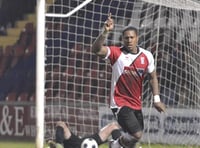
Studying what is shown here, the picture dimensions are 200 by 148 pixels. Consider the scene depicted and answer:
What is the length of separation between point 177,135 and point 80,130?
1642mm

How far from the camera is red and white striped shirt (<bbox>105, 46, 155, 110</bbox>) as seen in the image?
8.87 metres

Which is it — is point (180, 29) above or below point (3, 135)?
above

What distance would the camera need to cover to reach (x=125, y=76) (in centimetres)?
890

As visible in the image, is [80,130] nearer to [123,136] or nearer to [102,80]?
[102,80]

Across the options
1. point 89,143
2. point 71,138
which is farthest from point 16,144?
point 89,143

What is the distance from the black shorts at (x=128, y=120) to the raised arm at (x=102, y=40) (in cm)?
65

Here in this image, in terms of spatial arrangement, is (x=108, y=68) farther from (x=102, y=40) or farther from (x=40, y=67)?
(x=102, y=40)

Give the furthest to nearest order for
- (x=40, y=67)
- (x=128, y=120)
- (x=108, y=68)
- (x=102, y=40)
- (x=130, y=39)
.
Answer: (x=108, y=68), (x=40, y=67), (x=128, y=120), (x=130, y=39), (x=102, y=40)

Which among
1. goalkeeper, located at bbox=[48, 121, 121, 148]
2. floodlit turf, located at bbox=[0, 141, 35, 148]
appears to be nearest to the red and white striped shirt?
goalkeeper, located at bbox=[48, 121, 121, 148]

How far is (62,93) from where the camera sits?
13578 millimetres

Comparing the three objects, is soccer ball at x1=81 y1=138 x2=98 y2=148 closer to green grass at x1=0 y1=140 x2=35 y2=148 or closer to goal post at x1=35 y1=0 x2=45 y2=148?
goal post at x1=35 y1=0 x2=45 y2=148

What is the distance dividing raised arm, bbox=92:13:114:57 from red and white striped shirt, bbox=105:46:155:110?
18 centimetres

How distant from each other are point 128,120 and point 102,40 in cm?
98

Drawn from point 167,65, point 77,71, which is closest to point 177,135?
point 167,65
